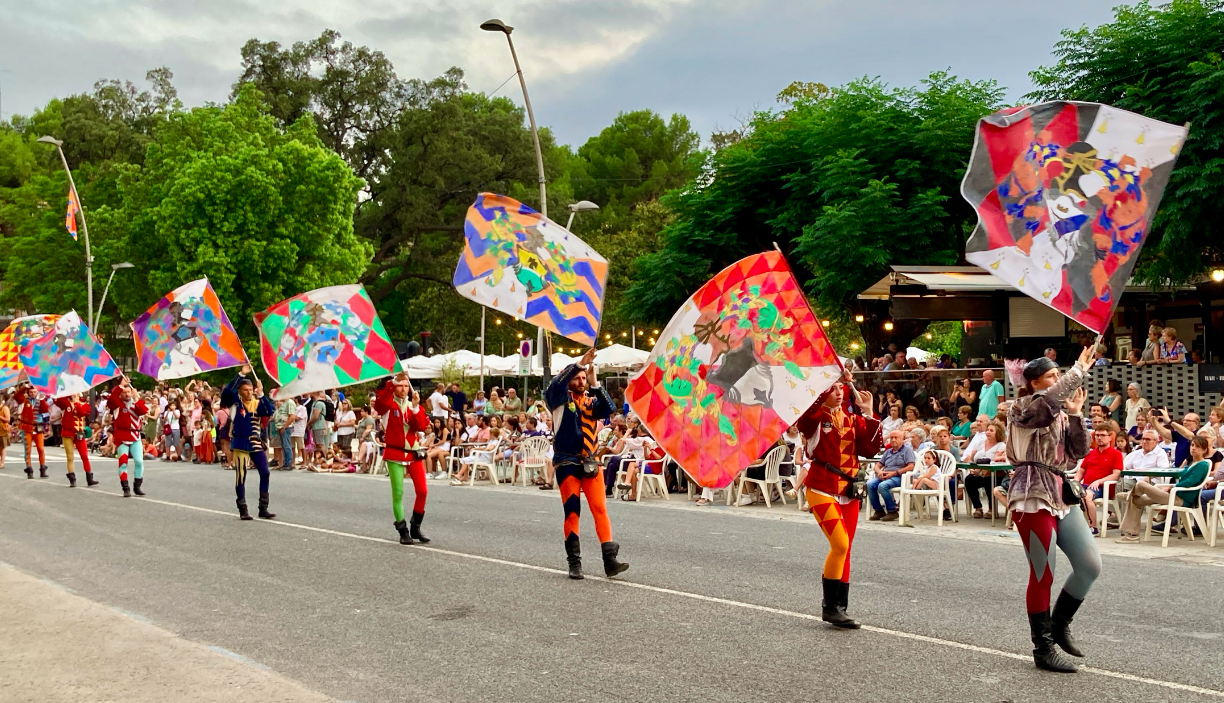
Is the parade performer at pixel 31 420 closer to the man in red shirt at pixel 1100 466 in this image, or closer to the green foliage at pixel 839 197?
the green foliage at pixel 839 197

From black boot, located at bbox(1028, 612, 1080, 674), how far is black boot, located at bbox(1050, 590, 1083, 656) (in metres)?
0.06

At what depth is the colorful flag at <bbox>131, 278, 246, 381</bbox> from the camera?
51.9 feet

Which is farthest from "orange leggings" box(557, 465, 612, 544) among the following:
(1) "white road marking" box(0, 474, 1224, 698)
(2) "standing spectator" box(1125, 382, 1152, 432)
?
(2) "standing spectator" box(1125, 382, 1152, 432)

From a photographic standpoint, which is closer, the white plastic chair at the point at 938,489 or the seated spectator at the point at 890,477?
the white plastic chair at the point at 938,489

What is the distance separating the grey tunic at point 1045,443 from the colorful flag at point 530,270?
3948 mm

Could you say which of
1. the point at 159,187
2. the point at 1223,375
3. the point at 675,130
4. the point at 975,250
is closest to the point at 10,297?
the point at 159,187

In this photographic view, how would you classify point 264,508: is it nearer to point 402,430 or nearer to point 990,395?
point 402,430

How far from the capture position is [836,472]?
779 centimetres

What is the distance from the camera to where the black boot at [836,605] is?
303 inches

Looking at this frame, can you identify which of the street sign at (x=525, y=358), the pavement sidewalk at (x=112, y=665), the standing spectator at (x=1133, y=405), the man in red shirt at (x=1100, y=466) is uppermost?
the street sign at (x=525, y=358)

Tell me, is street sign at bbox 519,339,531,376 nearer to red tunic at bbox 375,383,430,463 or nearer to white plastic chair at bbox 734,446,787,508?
white plastic chair at bbox 734,446,787,508

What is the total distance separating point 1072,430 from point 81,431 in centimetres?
2035

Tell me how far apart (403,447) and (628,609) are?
4.84 metres

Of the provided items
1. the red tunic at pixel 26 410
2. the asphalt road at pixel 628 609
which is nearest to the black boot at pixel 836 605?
the asphalt road at pixel 628 609
